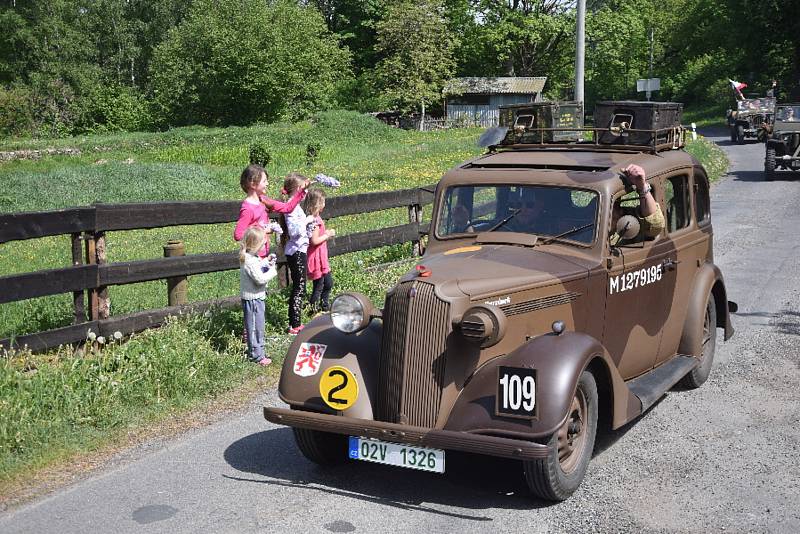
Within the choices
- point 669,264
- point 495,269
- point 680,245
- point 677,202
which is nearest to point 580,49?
point 677,202

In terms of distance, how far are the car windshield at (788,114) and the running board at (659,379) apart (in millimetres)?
20835

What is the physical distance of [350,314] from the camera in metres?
5.71

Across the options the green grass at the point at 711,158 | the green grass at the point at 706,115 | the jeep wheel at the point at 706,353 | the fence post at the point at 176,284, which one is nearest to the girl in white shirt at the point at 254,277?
the fence post at the point at 176,284

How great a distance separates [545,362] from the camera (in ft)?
16.9

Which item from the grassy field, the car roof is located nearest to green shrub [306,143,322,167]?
the grassy field

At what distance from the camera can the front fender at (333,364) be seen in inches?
219

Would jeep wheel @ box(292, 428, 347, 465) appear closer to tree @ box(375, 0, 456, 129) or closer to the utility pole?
the utility pole

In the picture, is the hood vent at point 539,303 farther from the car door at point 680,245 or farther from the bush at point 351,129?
the bush at point 351,129

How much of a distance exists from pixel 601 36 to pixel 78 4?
39672 millimetres

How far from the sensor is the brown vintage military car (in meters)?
5.16

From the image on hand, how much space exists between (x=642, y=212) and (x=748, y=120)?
111 ft

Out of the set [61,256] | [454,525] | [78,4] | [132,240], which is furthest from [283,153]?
[78,4]

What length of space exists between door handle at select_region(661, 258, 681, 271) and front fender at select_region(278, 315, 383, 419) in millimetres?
2458

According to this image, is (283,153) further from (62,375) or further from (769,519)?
(769,519)
